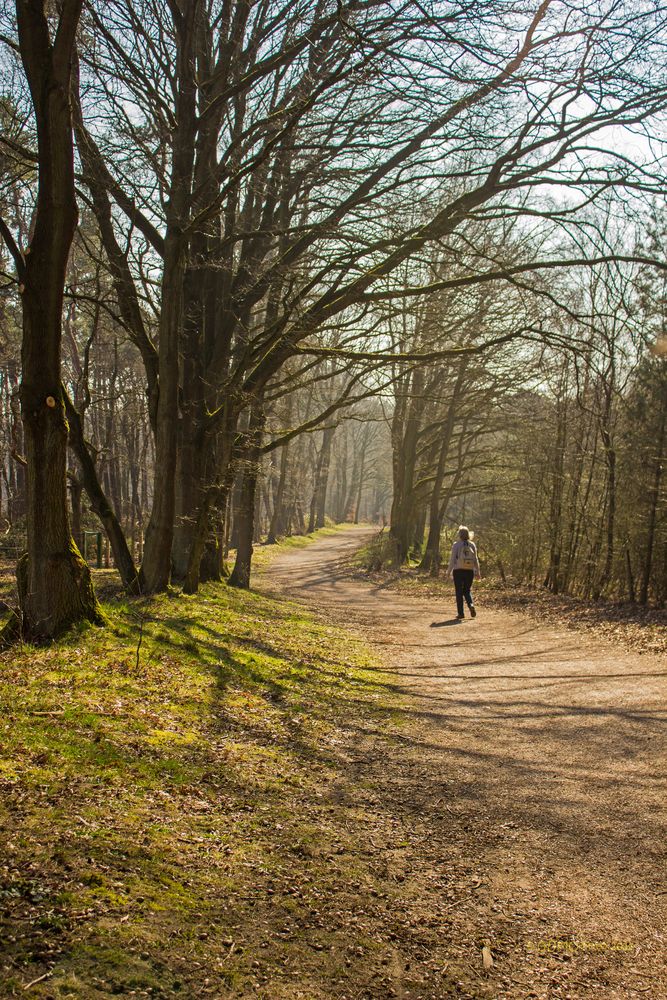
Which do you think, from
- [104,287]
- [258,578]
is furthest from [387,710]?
[258,578]

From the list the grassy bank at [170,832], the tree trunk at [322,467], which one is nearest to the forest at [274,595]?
the grassy bank at [170,832]

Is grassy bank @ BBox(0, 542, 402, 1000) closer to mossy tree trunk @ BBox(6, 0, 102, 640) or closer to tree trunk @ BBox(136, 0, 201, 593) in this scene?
mossy tree trunk @ BBox(6, 0, 102, 640)

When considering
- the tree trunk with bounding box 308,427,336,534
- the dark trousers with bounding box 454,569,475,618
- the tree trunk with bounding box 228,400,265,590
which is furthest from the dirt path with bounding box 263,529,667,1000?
the tree trunk with bounding box 308,427,336,534

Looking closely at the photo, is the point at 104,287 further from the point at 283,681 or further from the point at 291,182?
the point at 283,681

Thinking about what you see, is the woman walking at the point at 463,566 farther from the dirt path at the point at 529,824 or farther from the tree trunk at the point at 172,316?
the tree trunk at the point at 172,316

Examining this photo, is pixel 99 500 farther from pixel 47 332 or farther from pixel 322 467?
pixel 322 467

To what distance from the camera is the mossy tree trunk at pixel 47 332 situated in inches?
257

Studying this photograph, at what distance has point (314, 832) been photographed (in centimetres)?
451

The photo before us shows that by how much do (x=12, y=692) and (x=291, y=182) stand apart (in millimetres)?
10681

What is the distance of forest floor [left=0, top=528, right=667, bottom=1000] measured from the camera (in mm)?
3076

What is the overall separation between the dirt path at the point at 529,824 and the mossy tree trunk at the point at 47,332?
3470 mm

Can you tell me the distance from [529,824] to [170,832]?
2.34 meters

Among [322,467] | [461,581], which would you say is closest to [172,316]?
[461,581]

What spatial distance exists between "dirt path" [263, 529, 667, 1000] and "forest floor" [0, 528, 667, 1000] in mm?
15
